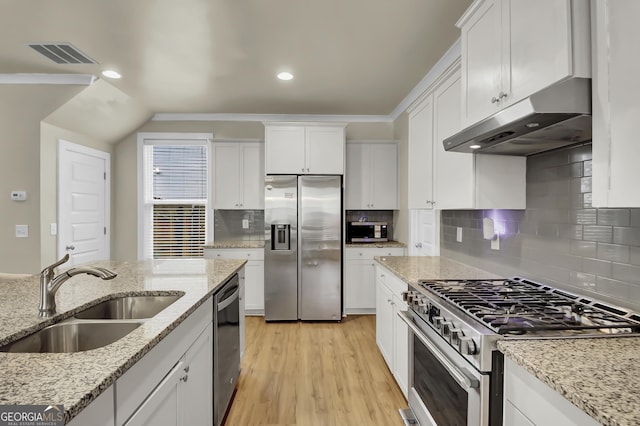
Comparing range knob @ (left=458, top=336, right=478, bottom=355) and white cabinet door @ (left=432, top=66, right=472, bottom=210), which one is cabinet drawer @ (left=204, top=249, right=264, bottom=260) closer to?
white cabinet door @ (left=432, top=66, right=472, bottom=210)

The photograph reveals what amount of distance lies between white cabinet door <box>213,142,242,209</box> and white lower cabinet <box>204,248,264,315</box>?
0.63m

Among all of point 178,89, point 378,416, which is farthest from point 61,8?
point 378,416

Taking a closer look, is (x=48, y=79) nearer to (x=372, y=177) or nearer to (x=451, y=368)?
(x=372, y=177)

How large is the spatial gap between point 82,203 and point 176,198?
1088 millimetres

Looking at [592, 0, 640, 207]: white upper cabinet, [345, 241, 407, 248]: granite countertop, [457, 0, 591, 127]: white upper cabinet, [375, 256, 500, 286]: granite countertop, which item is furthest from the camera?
[345, 241, 407, 248]: granite countertop

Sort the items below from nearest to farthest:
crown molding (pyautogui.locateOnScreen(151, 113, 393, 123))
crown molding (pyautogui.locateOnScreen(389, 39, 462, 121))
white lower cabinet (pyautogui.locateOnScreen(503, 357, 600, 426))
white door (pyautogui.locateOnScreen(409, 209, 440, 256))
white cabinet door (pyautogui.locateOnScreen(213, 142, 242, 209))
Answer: white lower cabinet (pyautogui.locateOnScreen(503, 357, 600, 426)) → crown molding (pyautogui.locateOnScreen(389, 39, 462, 121)) → white door (pyautogui.locateOnScreen(409, 209, 440, 256)) → white cabinet door (pyautogui.locateOnScreen(213, 142, 242, 209)) → crown molding (pyautogui.locateOnScreen(151, 113, 393, 123))

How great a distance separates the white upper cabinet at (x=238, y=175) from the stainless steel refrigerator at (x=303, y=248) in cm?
49

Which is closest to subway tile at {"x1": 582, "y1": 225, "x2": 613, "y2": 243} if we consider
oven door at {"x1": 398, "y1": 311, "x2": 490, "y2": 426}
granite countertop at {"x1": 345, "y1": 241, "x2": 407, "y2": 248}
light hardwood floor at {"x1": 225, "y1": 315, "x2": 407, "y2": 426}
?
oven door at {"x1": 398, "y1": 311, "x2": 490, "y2": 426}

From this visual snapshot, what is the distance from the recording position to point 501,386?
112 centimetres

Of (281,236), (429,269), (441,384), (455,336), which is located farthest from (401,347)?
(281,236)

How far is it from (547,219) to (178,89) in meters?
3.63

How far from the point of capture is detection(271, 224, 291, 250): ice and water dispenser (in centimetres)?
387

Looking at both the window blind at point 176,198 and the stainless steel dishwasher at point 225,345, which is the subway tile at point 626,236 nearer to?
the stainless steel dishwasher at point 225,345

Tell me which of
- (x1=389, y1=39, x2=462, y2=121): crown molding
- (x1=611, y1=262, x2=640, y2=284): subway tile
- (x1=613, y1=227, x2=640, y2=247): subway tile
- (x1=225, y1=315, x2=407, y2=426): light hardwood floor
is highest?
(x1=389, y1=39, x2=462, y2=121): crown molding
